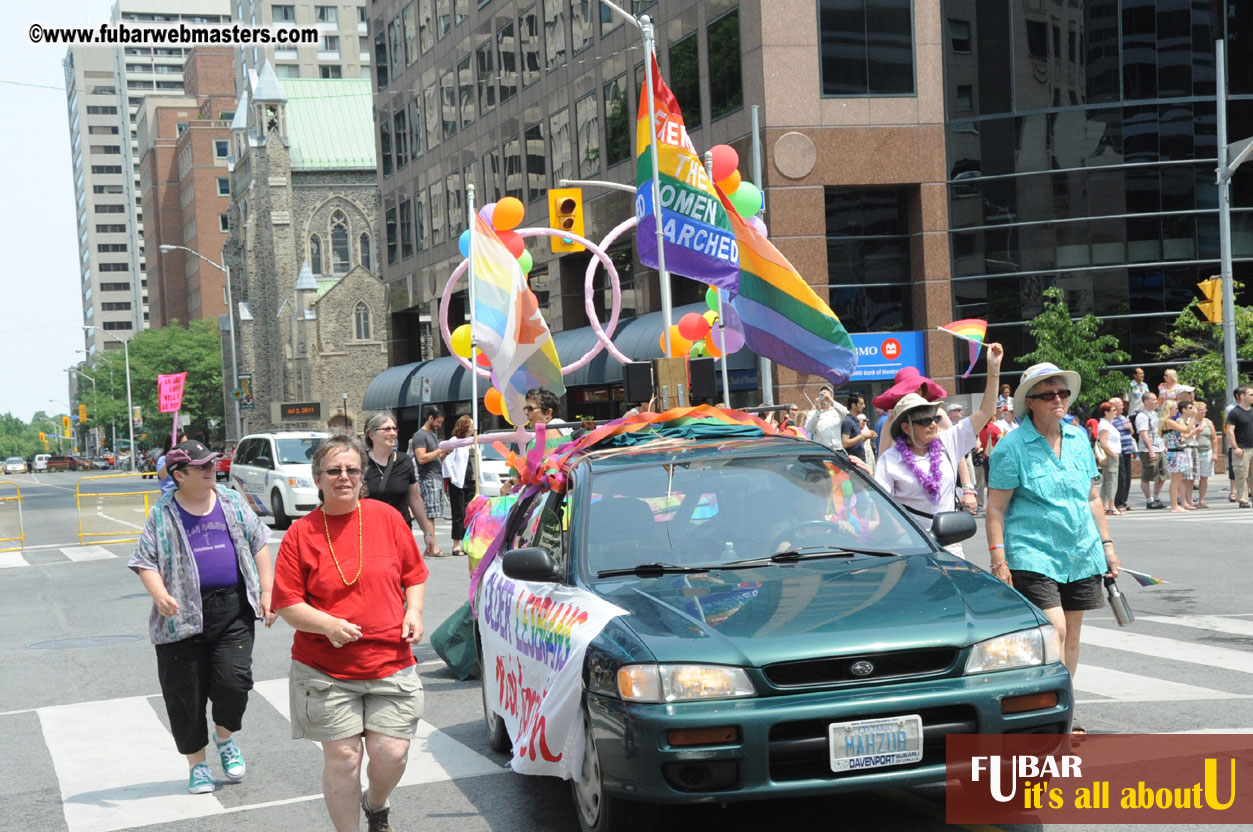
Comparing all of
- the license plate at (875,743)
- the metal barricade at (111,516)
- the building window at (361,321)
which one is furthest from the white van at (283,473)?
the building window at (361,321)

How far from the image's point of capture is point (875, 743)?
4.88 metres

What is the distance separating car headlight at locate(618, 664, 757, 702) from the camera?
16.0 ft

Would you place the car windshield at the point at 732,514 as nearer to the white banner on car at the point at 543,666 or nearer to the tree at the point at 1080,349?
the white banner on car at the point at 543,666

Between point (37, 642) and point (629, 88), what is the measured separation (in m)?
25.9

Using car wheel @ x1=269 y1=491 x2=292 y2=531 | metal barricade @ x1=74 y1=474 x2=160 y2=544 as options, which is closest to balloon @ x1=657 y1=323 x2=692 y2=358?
car wheel @ x1=269 y1=491 x2=292 y2=531

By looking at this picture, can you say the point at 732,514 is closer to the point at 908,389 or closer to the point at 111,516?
the point at 908,389

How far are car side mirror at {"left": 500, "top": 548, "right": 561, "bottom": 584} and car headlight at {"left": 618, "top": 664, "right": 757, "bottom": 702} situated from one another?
1037 mm

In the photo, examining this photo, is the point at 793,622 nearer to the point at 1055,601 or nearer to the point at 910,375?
the point at 1055,601

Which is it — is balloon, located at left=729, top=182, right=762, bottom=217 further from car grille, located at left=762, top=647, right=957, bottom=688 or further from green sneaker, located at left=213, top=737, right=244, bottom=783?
car grille, located at left=762, top=647, right=957, bottom=688

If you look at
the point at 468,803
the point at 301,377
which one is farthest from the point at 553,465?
the point at 301,377

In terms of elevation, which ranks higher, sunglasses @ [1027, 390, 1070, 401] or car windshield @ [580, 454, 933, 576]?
sunglasses @ [1027, 390, 1070, 401]

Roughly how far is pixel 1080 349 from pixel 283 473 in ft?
54.3

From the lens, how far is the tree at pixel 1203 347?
28.4 meters

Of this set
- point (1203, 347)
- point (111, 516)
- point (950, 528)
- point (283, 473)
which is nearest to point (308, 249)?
point (111, 516)
